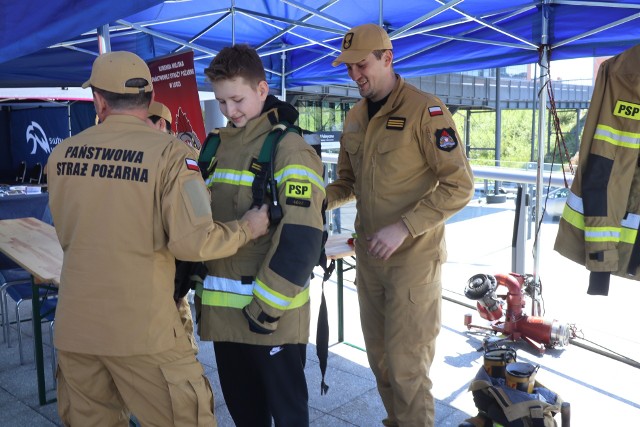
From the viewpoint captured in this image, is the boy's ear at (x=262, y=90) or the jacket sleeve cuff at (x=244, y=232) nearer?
the jacket sleeve cuff at (x=244, y=232)

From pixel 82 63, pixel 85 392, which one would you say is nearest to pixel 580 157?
pixel 85 392

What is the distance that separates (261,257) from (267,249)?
0.03 metres

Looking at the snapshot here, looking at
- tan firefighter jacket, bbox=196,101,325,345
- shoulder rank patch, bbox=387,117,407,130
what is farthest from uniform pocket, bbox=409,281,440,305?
shoulder rank patch, bbox=387,117,407,130

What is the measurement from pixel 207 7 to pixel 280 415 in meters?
4.41

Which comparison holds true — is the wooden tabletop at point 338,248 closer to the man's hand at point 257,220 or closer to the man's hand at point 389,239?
the man's hand at point 389,239

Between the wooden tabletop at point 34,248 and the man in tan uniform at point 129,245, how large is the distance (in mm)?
1244

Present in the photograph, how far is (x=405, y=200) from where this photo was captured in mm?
2467

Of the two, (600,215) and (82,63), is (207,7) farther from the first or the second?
(600,215)

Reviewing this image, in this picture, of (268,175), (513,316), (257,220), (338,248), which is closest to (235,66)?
(268,175)

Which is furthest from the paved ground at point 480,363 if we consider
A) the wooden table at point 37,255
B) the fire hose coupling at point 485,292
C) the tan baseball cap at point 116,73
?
the tan baseball cap at point 116,73

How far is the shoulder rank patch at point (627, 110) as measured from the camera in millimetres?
2012

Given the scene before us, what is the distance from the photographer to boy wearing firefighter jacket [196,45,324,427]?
1.89 meters

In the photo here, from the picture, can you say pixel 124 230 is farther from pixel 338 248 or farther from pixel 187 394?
pixel 338 248

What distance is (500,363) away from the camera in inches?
102
